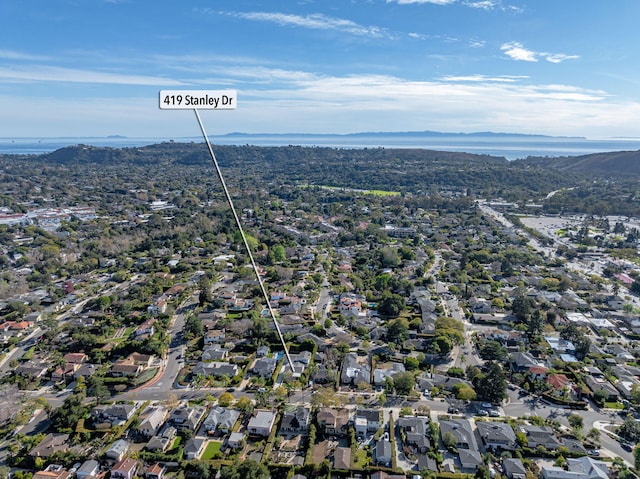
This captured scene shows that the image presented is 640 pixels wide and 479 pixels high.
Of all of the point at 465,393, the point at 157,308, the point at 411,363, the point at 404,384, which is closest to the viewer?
the point at 465,393

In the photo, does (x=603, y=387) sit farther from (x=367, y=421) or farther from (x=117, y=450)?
(x=117, y=450)

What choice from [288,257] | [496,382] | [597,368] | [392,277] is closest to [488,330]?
[597,368]

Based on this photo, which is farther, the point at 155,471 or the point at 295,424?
the point at 295,424

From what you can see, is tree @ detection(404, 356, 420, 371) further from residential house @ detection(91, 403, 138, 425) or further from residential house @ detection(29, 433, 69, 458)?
residential house @ detection(29, 433, 69, 458)

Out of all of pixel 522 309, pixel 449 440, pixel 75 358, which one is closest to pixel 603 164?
pixel 522 309

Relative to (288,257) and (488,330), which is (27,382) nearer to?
(288,257)

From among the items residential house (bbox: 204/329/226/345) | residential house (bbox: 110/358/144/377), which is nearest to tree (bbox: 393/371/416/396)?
residential house (bbox: 204/329/226/345)
